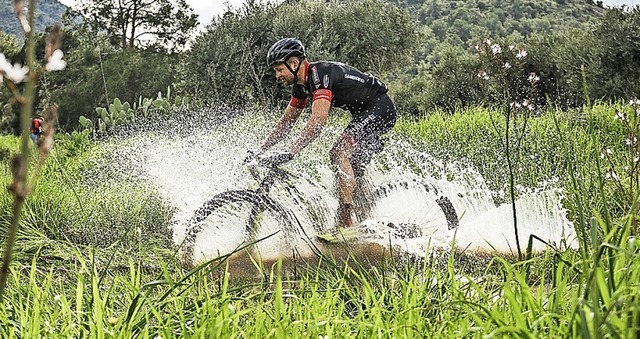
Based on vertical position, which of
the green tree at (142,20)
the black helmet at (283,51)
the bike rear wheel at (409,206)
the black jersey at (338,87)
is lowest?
the bike rear wheel at (409,206)

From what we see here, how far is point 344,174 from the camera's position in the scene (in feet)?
18.5

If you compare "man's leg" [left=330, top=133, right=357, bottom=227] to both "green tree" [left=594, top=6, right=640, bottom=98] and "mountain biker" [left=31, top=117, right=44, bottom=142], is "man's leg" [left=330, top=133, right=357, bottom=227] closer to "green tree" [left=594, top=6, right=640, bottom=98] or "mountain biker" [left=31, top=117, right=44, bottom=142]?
"mountain biker" [left=31, top=117, right=44, bottom=142]

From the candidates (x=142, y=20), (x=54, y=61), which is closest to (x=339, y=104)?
(x=54, y=61)

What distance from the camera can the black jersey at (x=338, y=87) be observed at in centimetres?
543

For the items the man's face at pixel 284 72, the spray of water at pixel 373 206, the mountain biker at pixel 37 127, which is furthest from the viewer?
the man's face at pixel 284 72

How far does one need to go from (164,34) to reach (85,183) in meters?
29.3

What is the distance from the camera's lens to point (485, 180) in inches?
284

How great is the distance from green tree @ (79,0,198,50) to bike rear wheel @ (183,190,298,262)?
3030 centimetres

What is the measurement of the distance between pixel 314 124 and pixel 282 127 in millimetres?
437

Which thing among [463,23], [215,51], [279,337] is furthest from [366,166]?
[463,23]

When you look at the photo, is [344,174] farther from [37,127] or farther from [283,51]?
[37,127]

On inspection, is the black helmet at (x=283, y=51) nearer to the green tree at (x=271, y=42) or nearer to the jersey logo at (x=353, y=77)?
the jersey logo at (x=353, y=77)

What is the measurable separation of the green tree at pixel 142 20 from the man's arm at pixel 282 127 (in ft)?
97.7

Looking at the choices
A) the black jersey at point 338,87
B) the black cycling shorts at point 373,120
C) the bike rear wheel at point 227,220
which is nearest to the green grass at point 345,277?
the bike rear wheel at point 227,220
